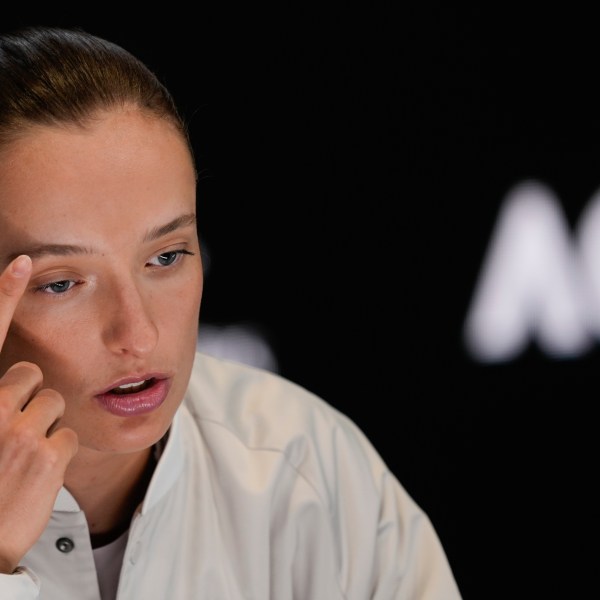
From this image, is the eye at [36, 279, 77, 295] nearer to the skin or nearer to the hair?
the skin

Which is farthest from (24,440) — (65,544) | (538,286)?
(538,286)

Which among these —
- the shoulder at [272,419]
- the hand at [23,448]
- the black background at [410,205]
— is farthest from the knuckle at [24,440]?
the black background at [410,205]

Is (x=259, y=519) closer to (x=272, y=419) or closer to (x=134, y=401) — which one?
(x=272, y=419)

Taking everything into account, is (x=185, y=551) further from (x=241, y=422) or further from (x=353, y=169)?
(x=353, y=169)

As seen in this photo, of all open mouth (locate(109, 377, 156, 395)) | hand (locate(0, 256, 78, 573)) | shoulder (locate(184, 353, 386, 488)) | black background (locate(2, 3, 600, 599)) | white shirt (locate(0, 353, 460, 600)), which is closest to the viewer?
hand (locate(0, 256, 78, 573))

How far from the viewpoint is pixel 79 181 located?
1.11 m

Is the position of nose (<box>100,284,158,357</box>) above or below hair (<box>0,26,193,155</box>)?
below

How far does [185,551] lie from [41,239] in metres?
0.44

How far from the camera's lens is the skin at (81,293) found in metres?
1.09

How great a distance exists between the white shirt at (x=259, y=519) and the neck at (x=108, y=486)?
0.05m

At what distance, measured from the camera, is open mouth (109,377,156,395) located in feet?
3.86

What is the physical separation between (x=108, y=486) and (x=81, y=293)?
0.31m

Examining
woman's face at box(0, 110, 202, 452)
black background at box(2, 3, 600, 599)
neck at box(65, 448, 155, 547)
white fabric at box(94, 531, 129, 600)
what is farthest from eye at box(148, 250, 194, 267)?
black background at box(2, 3, 600, 599)

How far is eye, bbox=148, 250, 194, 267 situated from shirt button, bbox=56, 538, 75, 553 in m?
0.32
